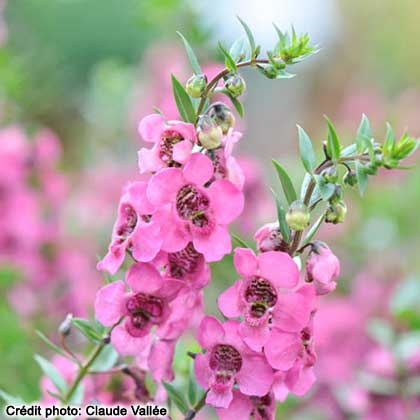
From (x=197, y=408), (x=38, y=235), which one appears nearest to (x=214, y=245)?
(x=197, y=408)

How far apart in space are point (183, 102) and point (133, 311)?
0.15 metres

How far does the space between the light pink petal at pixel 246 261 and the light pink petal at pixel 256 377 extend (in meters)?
0.06

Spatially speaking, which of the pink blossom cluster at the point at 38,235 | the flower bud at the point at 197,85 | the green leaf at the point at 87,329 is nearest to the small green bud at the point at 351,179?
the flower bud at the point at 197,85

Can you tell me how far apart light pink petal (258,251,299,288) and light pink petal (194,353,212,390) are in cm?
7

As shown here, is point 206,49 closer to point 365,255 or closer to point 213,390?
point 365,255

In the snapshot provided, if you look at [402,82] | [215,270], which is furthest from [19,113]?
[402,82]

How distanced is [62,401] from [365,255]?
1.06 metres

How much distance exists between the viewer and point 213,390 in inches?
20.7

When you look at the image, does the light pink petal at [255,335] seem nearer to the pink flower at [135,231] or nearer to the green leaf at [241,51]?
the pink flower at [135,231]

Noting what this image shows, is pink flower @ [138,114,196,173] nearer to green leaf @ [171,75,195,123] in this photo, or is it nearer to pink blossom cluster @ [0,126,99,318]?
green leaf @ [171,75,195,123]

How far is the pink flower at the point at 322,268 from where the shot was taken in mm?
512

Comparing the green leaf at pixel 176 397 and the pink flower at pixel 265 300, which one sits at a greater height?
the pink flower at pixel 265 300

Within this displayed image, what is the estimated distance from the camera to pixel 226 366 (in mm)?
530

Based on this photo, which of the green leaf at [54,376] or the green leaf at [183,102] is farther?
the green leaf at [54,376]
